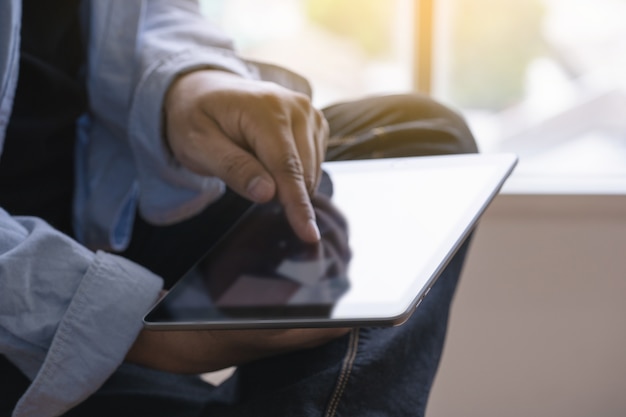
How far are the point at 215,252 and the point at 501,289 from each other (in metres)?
0.48

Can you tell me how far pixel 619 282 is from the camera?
868mm

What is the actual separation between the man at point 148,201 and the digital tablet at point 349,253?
0.02m

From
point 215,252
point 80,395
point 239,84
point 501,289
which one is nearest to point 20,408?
point 80,395

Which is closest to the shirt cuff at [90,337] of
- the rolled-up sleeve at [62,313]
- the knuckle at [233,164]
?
the rolled-up sleeve at [62,313]

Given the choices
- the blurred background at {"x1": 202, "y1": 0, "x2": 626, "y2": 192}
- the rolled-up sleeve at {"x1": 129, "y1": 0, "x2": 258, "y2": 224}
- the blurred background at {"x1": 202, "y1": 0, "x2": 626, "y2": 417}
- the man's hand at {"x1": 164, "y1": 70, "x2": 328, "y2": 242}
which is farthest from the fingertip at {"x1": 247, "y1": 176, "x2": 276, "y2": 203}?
the blurred background at {"x1": 202, "y1": 0, "x2": 626, "y2": 192}

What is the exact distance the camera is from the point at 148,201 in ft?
2.01

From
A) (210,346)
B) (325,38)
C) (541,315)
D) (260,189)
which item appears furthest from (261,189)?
(325,38)

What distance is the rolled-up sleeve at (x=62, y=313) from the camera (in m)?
0.41

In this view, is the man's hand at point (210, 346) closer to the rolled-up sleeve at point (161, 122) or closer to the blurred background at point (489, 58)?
the rolled-up sleeve at point (161, 122)

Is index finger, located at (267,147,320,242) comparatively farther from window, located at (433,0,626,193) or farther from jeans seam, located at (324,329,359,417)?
window, located at (433,0,626,193)

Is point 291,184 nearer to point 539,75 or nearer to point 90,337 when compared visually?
point 90,337

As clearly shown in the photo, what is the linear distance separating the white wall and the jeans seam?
0.48 meters

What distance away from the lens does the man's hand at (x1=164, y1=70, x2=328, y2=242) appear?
48 centimetres

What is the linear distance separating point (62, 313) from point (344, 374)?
0.48ft
